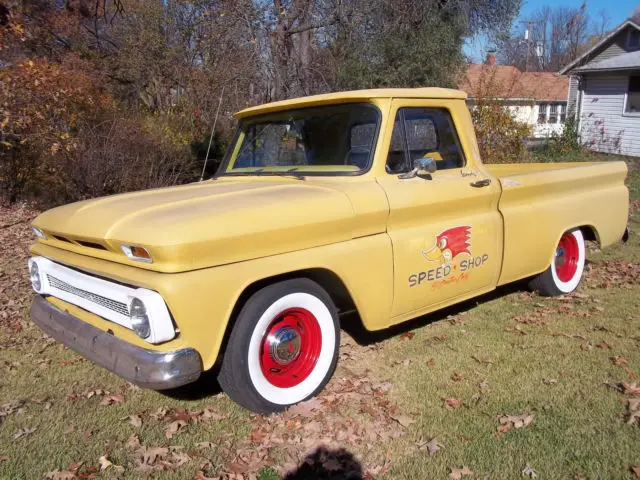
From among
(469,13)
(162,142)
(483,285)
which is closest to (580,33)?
(469,13)

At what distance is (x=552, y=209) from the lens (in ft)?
15.5

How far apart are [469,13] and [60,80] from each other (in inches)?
397

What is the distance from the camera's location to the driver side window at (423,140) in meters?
3.86

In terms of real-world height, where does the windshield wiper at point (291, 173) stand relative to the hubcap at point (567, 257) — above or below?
above

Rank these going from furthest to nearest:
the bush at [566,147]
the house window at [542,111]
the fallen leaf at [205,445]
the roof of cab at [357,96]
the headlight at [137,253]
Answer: the house window at [542,111], the bush at [566,147], the roof of cab at [357,96], the fallen leaf at [205,445], the headlight at [137,253]

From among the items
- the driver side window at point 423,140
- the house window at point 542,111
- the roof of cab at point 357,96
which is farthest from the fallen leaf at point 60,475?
the house window at point 542,111

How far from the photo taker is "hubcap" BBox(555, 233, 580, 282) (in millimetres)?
5285

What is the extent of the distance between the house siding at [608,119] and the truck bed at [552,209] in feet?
49.2

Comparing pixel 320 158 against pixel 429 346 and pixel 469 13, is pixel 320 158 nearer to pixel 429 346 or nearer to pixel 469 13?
pixel 429 346

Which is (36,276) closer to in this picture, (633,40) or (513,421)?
(513,421)

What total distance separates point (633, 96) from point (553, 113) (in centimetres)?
1797

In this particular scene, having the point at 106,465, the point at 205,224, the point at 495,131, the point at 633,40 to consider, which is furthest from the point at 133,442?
the point at 633,40

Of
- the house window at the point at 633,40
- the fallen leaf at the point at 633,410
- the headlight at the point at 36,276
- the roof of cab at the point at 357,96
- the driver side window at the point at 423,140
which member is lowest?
the fallen leaf at the point at 633,410

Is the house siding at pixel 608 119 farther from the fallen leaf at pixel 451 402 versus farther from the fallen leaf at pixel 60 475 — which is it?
the fallen leaf at pixel 60 475
